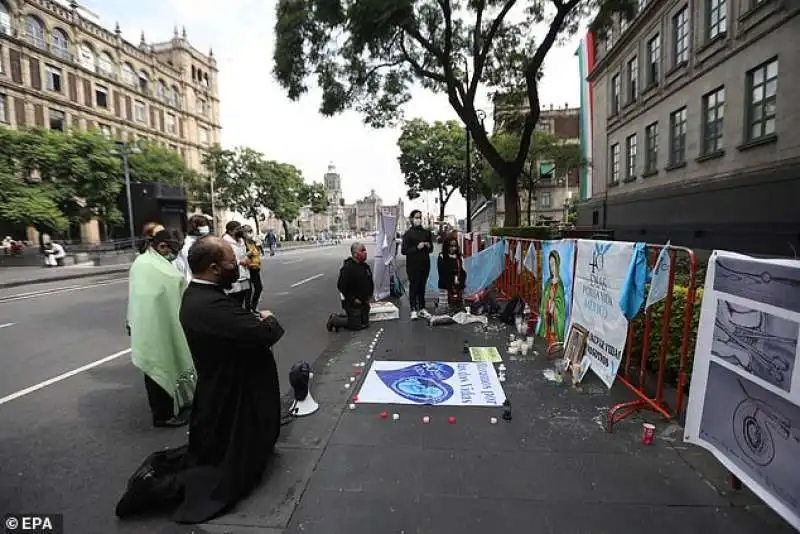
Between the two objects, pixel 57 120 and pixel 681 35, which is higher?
pixel 57 120

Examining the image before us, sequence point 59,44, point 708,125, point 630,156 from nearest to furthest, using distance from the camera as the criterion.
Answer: point 708,125 < point 630,156 < point 59,44

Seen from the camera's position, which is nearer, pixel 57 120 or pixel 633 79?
pixel 633 79

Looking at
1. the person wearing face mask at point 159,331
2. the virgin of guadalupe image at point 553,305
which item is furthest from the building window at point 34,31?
the virgin of guadalupe image at point 553,305

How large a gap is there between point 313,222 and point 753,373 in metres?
128

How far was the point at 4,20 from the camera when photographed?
35.5m

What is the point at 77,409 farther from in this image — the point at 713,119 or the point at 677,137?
the point at 677,137

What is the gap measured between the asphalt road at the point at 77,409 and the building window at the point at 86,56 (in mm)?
45481

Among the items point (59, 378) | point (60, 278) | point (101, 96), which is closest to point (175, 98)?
point (101, 96)

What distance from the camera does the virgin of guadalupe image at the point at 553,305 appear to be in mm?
5934

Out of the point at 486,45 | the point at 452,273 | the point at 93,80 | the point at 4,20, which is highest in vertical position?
the point at 4,20

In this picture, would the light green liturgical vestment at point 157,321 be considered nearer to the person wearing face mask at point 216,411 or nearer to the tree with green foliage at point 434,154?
the person wearing face mask at point 216,411

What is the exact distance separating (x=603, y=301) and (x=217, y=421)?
12.4 feet

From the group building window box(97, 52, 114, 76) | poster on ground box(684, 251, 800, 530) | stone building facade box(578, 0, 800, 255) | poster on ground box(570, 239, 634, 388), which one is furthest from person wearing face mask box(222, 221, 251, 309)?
building window box(97, 52, 114, 76)

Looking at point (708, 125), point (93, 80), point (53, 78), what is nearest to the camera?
point (708, 125)
